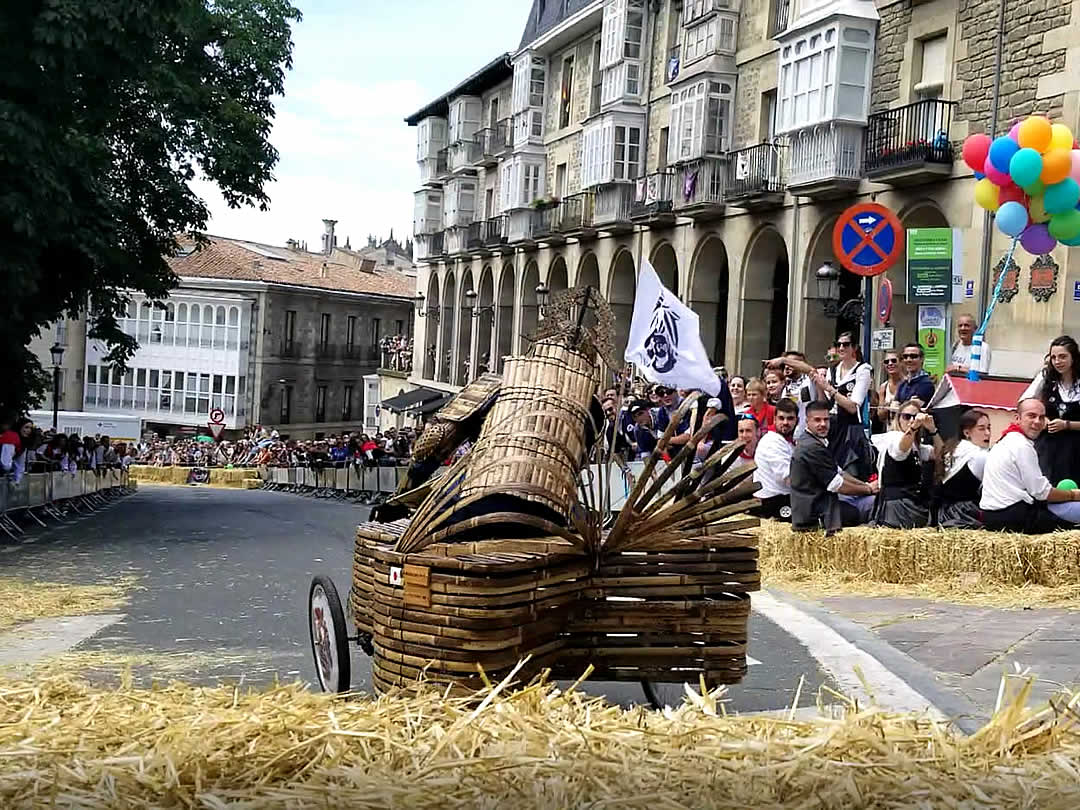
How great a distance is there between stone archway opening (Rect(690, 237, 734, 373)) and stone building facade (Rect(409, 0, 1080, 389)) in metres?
0.06

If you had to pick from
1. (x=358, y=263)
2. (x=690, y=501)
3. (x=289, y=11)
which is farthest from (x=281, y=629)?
(x=358, y=263)

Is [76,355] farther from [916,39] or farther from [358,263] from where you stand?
[916,39]

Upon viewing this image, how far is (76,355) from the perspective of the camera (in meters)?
83.8

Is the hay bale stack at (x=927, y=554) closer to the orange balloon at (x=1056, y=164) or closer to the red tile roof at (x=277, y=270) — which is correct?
the orange balloon at (x=1056, y=164)

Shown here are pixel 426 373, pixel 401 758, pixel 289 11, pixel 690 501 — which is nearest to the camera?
pixel 401 758

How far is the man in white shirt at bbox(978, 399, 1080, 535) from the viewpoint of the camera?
11492 mm

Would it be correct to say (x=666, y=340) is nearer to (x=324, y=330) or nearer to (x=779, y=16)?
(x=779, y=16)

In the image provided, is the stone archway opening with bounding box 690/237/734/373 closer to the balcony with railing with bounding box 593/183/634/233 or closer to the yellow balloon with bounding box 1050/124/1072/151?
the balcony with railing with bounding box 593/183/634/233

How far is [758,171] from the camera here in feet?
107

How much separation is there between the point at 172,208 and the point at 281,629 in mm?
19665

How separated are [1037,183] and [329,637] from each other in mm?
11026

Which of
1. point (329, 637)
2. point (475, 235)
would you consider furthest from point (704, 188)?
point (329, 637)

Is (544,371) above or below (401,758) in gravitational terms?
above

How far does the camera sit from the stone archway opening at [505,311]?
5525 cm
